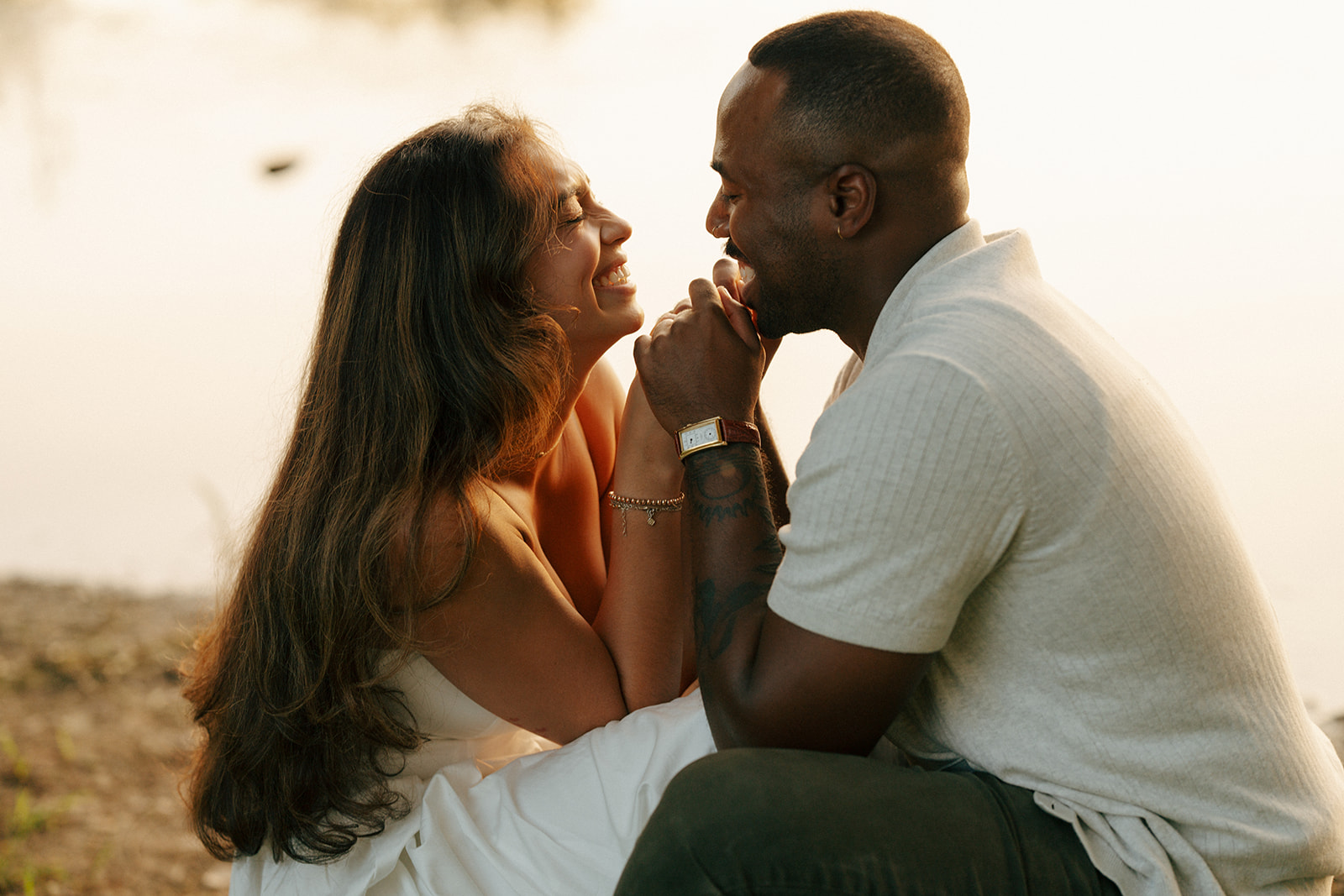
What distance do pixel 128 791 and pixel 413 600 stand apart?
2.52 meters

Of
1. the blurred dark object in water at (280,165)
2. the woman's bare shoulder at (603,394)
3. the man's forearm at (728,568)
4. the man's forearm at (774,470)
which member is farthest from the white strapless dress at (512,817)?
the blurred dark object in water at (280,165)

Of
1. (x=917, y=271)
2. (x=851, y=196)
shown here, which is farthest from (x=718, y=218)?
(x=917, y=271)

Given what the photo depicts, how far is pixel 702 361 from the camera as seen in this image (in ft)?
6.49

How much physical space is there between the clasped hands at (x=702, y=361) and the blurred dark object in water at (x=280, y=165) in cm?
315

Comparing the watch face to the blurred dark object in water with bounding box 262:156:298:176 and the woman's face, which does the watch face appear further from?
the blurred dark object in water with bounding box 262:156:298:176

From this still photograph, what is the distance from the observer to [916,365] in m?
1.49

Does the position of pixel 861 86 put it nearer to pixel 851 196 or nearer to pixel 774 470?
pixel 851 196

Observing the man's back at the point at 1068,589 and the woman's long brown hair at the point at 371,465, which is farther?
the woman's long brown hair at the point at 371,465

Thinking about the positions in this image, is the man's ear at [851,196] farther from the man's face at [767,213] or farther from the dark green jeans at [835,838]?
the dark green jeans at [835,838]

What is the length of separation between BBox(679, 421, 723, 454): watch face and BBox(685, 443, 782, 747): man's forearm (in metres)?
0.02

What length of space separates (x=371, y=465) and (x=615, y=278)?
0.74 metres

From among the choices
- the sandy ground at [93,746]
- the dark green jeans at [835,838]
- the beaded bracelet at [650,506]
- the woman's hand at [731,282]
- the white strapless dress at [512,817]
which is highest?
the woman's hand at [731,282]

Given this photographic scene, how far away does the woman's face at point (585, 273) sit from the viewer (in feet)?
Answer: 7.60

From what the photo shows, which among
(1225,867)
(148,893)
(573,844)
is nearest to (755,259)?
(573,844)
